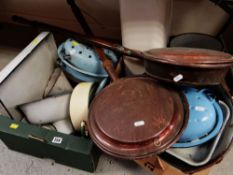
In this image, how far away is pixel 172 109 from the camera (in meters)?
0.88

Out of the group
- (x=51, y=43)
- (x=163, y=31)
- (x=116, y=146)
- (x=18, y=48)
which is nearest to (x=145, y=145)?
(x=116, y=146)

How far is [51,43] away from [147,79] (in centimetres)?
71

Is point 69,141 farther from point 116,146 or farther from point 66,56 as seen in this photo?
point 66,56

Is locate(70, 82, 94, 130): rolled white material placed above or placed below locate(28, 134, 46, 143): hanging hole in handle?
above

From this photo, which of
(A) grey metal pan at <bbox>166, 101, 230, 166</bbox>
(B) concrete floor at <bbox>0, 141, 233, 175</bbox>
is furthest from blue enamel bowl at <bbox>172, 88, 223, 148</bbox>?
(B) concrete floor at <bbox>0, 141, 233, 175</bbox>

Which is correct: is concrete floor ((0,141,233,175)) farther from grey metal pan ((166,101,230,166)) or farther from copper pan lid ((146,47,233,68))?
copper pan lid ((146,47,233,68))

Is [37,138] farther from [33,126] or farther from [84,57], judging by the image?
[84,57]

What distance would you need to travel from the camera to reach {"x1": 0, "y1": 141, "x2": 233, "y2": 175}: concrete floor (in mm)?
1195

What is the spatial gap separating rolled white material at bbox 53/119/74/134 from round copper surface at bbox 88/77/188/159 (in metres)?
0.38

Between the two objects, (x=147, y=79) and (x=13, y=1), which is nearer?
(x=147, y=79)

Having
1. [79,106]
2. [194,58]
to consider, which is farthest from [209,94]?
[79,106]

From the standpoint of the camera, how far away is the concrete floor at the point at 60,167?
1.20 metres

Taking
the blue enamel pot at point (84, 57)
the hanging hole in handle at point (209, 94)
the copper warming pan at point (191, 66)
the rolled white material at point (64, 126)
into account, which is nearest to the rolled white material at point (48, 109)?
the rolled white material at point (64, 126)

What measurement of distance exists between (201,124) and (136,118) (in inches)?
12.0
